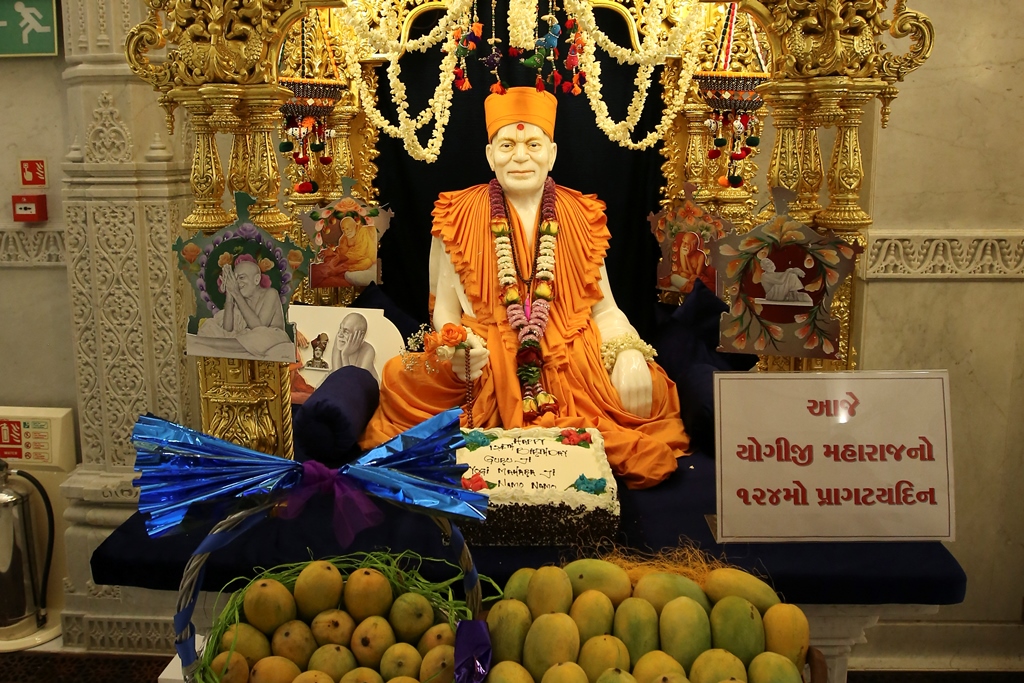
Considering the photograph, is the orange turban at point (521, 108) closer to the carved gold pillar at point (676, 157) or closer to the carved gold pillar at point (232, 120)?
the carved gold pillar at point (676, 157)

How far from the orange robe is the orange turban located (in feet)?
0.99

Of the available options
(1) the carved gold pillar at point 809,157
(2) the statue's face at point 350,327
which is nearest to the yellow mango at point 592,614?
(1) the carved gold pillar at point 809,157

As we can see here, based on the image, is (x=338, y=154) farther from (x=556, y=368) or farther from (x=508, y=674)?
(x=508, y=674)

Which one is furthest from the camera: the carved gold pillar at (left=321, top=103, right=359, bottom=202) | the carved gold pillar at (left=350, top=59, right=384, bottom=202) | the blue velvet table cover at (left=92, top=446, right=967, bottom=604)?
the carved gold pillar at (left=350, top=59, right=384, bottom=202)

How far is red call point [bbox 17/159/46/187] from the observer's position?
11.5ft

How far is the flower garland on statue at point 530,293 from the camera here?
3189 mm

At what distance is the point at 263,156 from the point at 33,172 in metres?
1.63

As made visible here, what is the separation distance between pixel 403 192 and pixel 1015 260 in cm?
253

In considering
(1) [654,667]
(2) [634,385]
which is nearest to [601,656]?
(1) [654,667]

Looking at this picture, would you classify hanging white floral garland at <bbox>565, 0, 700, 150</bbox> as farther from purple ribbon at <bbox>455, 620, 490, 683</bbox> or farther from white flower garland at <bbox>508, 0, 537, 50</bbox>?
purple ribbon at <bbox>455, 620, 490, 683</bbox>

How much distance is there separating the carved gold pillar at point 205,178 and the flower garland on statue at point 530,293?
46.4 inches

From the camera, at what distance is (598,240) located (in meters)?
3.55

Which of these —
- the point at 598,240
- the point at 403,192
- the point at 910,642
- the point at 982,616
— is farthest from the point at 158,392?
the point at 982,616

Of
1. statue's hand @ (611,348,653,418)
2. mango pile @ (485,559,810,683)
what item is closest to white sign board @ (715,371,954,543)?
mango pile @ (485,559,810,683)
